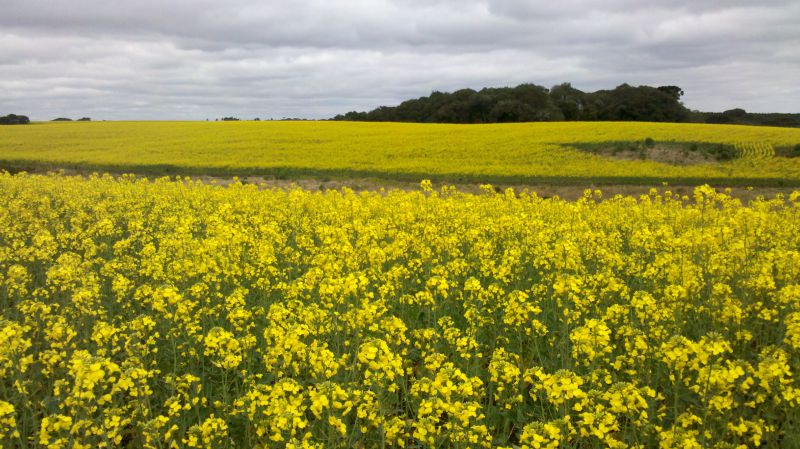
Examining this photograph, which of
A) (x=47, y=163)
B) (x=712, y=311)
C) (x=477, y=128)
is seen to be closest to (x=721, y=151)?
(x=477, y=128)

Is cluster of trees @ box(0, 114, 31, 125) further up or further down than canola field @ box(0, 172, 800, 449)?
further up

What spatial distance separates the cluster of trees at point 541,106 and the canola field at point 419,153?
17524 mm

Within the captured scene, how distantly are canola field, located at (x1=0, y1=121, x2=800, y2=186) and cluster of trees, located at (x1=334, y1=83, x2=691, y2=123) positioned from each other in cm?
1752

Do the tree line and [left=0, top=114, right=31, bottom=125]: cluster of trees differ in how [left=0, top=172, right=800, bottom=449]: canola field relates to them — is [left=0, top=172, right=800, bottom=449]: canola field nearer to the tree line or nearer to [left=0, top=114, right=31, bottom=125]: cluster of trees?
the tree line

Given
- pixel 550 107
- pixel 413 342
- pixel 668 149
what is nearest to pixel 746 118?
pixel 550 107

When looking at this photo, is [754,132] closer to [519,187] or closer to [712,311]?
[519,187]

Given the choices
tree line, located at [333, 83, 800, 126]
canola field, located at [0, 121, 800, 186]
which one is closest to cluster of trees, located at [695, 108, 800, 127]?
tree line, located at [333, 83, 800, 126]

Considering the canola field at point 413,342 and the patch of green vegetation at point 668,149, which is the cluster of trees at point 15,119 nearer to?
the patch of green vegetation at point 668,149

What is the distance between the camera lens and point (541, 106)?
5688 centimetres

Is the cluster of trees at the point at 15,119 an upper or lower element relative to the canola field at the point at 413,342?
upper

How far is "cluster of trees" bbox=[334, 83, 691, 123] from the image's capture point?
184ft

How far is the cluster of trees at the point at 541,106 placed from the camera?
55.9 metres

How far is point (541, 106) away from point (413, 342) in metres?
54.6

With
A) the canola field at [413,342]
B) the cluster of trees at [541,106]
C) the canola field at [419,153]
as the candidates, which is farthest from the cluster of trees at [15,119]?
the canola field at [413,342]
